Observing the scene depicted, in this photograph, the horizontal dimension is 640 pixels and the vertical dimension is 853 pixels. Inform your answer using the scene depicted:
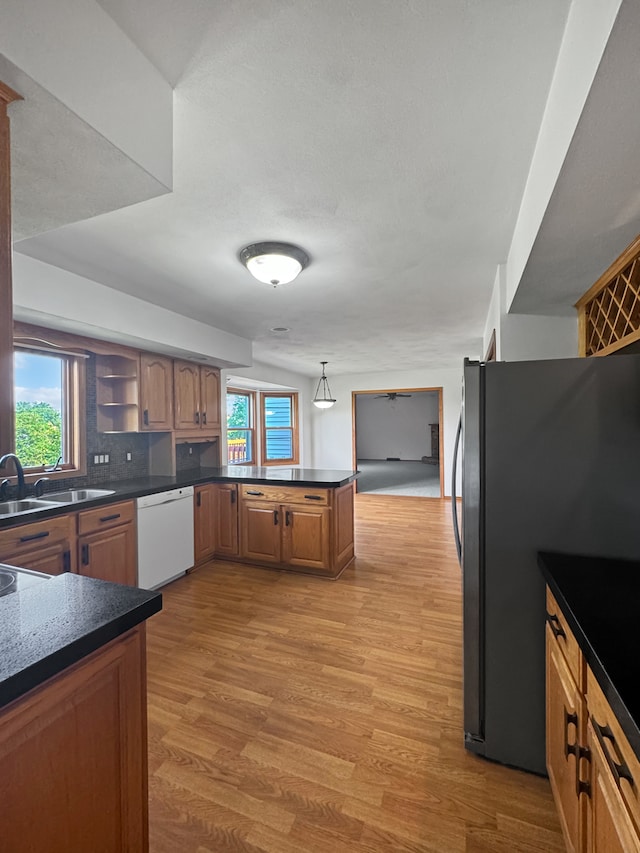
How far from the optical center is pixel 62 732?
855 millimetres

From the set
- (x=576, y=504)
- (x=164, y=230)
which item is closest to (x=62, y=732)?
(x=576, y=504)

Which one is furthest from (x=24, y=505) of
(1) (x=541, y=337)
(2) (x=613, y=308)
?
(2) (x=613, y=308)

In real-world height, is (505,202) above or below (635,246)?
above

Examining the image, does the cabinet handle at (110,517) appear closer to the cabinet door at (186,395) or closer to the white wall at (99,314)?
the cabinet door at (186,395)

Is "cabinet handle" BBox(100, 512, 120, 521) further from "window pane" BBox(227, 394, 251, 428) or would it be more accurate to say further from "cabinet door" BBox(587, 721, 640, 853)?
"window pane" BBox(227, 394, 251, 428)

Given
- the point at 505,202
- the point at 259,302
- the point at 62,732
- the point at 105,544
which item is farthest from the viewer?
the point at 259,302

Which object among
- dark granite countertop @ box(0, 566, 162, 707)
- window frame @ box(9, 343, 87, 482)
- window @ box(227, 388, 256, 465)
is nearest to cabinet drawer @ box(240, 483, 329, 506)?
window frame @ box(9, 343, 87, 482)

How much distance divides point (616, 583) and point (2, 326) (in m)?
1.95

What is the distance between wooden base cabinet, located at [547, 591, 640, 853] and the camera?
75 centimetres

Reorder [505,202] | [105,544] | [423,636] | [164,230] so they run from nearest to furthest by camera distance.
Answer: [505,202]
[164,230]
[423,636]
[105,544]

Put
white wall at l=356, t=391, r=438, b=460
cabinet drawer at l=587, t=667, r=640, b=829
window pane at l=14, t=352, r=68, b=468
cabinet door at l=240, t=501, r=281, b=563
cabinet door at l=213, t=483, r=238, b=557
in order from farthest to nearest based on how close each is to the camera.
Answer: white wall at l=356, t=391, r=438, b=460
cabinet door at l=213, t=483, r=238, b=557
cabinet door at l=240, t=501, r=281, b=563
window pane at l=14, t=352, r=68, b=468
cabinet drawer at l=587, t=667, r=640, b=829

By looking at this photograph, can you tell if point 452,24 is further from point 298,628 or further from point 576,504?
point 298,628

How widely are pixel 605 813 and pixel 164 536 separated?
3.19 meters

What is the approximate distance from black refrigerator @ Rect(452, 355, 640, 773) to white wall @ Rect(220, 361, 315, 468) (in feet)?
12.0
